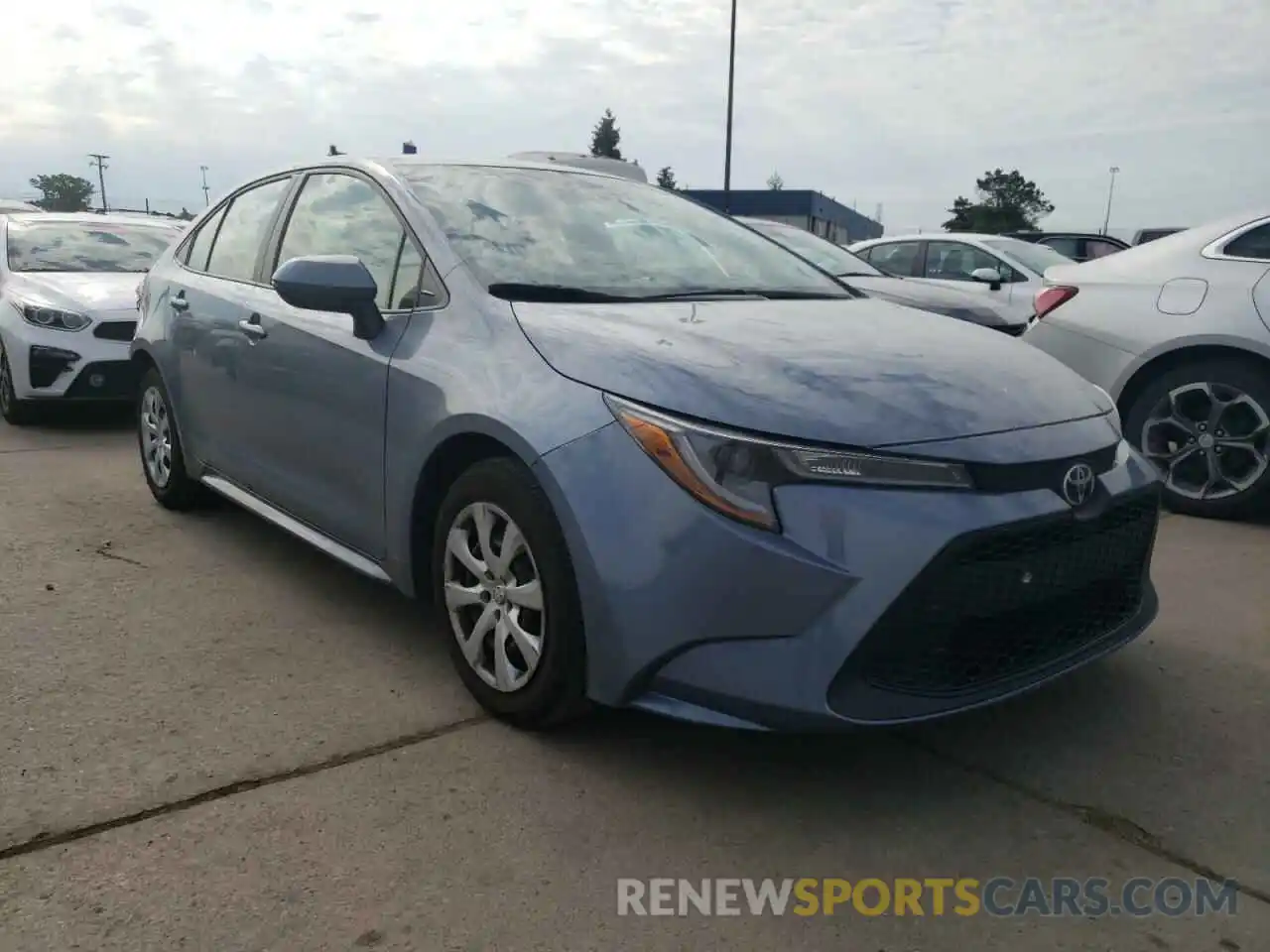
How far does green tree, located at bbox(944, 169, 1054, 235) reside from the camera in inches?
2800

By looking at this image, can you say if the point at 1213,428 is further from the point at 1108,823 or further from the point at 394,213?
the point at 394,213

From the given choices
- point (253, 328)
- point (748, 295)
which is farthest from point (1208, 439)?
point (253, 328)

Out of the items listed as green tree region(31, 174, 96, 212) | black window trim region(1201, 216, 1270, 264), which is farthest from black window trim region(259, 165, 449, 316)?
green tree region(31, 174, 96, 212)

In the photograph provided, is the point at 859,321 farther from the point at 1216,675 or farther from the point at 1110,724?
the point at 1216,675

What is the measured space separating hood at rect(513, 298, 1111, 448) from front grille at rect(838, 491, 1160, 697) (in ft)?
0.92

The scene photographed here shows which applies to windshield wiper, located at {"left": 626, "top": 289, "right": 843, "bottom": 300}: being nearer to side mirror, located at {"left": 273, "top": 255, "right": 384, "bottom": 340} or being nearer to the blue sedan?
the blue sedan

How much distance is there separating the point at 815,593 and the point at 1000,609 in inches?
18.8

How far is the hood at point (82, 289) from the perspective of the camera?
23.5ft

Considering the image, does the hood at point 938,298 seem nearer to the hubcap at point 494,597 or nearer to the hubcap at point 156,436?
the hubcap at point 156,436

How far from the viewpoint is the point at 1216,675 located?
325cm

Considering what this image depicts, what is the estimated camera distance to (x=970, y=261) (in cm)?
980

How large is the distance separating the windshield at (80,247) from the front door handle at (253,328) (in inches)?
174

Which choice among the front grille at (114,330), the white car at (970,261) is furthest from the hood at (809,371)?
the white car at (970,261)

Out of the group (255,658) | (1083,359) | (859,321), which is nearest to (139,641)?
(255,658)
